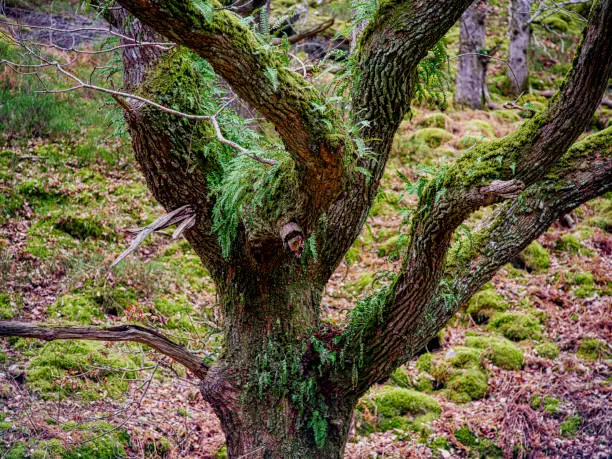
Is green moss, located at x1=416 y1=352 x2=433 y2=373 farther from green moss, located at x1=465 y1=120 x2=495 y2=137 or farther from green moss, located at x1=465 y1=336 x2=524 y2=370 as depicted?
green moss, located at x1=465 y1=120 x2=495 y2=137

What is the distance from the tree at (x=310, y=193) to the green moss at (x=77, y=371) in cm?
218

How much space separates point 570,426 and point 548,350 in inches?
49.9

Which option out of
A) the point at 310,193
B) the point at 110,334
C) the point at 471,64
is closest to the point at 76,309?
the point at 110,334

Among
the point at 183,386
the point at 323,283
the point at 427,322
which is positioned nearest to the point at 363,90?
the point at 323,283

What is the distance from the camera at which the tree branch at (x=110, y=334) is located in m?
3.62

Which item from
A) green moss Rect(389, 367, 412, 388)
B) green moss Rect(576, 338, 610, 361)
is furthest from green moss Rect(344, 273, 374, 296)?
green moss Rect(576, 338, 610, 361)

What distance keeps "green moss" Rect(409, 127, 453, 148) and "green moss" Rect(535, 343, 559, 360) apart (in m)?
4.91

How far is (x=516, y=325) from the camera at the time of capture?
7.57 meters

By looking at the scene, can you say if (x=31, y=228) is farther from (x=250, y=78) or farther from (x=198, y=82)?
(x=250, y=78)

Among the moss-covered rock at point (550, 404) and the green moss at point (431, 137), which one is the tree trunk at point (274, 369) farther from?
the green moss at point (431, 137)

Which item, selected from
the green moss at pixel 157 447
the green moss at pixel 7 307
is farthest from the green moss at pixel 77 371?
the green moss at pixel 157 447

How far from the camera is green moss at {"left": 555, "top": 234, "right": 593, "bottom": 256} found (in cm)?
867

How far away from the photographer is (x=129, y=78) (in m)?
3.87

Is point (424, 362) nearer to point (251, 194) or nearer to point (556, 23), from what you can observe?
point (251, 194)
